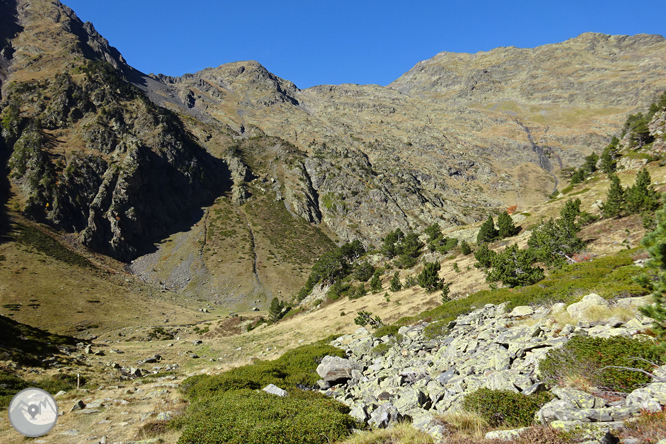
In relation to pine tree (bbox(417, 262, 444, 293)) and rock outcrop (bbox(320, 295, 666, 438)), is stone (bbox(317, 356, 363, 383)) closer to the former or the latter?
rock outcrop (bbox(320, 295, 666, 438))

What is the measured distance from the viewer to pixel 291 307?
54.9m

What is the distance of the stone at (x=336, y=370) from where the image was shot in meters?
15.8

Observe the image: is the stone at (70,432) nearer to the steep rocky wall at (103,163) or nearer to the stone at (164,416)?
the stone at (164,416)

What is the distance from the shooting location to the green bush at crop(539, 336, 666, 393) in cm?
647

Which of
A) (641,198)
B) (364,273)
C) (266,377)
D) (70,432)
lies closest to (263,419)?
(266,377)

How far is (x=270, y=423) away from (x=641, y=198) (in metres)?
36.0

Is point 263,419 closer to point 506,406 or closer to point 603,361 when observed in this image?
point 506,406

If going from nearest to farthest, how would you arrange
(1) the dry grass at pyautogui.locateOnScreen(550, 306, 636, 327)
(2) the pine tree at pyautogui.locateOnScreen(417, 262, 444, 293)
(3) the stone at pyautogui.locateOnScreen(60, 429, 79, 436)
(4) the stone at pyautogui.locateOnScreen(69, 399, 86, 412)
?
1. (1) the dry grass at pyautogui.locateOnScreen(550, 306, 636, 327)
2. (3) the stone at pyautogui.locateOnScreen(60, 429, 79, 436)
3. (4) the stone at pyautogui.locateOnScreen(69, 399, 86, 412)
4. (2) the pine tree at pyautogui.locateOnScreen(417, 262, 444, 293)

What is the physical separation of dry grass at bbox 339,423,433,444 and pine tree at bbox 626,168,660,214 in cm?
3254

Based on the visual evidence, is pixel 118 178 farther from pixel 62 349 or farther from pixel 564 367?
pixel 564 367

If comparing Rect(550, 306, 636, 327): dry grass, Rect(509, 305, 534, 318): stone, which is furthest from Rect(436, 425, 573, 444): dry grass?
Rect(509, 305, 534, 318): stone

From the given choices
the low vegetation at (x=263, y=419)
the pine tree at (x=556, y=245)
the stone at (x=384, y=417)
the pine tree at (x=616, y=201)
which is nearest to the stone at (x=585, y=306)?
the stone at (x=384, y=417)

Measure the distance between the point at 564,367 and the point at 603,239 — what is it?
86.2ft

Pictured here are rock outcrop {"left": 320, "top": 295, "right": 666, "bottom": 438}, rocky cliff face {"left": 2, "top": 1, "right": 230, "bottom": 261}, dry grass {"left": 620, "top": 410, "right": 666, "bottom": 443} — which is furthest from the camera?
rocky cliff face {"left": 2, "top": 1, "right": 230, "bottom": 261}
